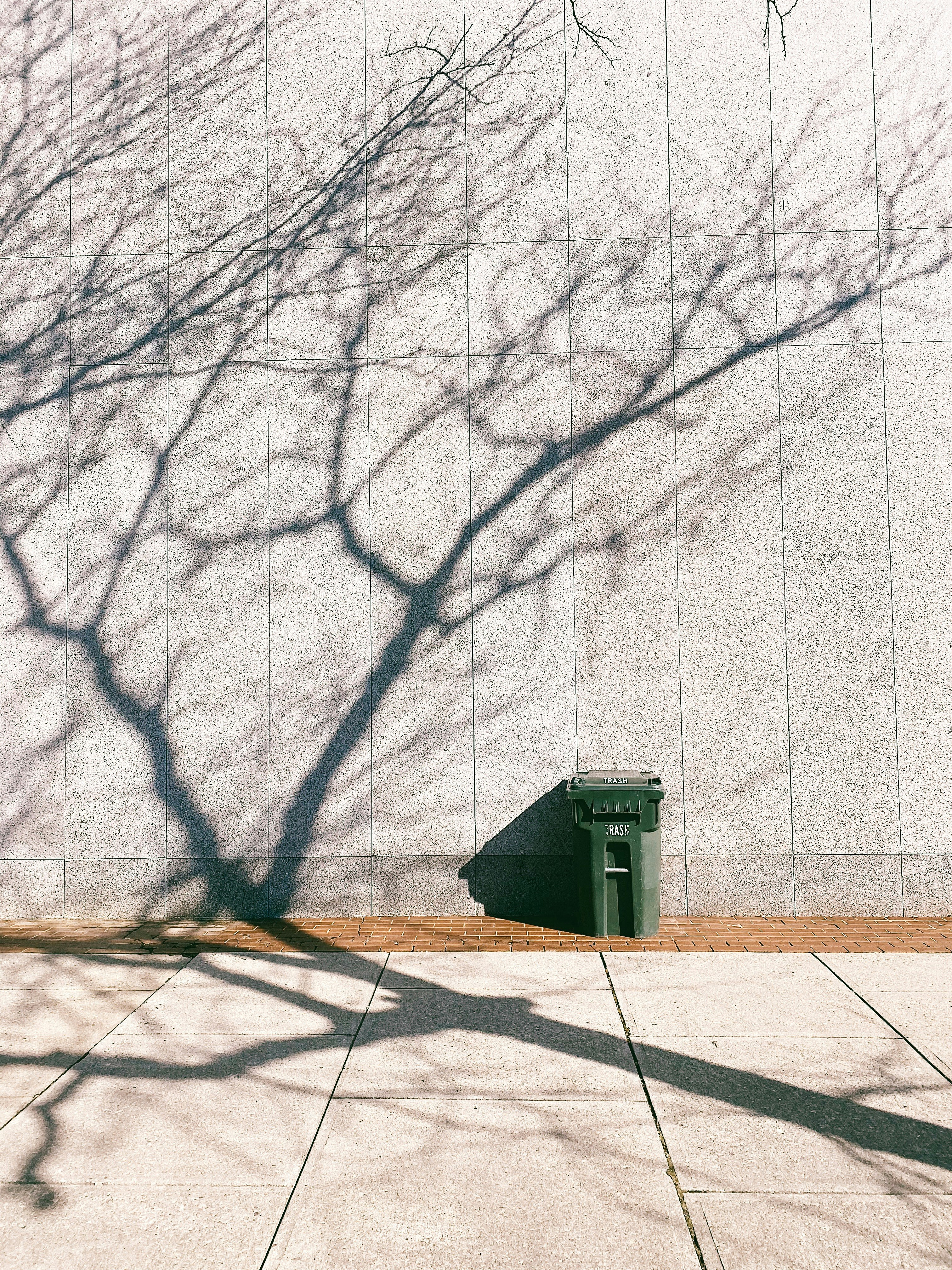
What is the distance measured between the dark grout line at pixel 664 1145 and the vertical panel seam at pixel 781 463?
2.53m

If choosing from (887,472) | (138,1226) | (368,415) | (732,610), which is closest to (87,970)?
(138,1226)

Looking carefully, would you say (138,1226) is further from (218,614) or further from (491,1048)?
(218,614)

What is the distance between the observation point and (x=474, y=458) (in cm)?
771

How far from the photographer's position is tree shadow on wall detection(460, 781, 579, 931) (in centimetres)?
749

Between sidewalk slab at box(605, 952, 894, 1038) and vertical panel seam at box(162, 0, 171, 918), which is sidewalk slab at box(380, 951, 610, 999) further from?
vertical panel seam at box(162, 0, 171, 918)

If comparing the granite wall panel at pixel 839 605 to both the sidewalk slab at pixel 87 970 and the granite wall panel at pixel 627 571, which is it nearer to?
the granite wall panel at pixel 627 571

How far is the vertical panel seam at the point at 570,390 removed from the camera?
759cm

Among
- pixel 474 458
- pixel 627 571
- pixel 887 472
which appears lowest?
pixel 627 571

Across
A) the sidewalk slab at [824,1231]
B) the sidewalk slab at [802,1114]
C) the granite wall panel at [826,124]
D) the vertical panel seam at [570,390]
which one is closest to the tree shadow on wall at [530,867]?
the vertical panel seam at [570,390]

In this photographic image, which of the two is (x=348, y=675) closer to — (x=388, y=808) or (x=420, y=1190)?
(x=388, y=808)

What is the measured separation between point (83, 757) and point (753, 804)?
530cm

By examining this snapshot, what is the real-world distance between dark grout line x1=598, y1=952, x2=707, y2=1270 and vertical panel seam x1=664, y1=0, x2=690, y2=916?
7.13 feet

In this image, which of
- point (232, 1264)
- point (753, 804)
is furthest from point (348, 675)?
point (232, 1264)

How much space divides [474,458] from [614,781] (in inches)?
109
